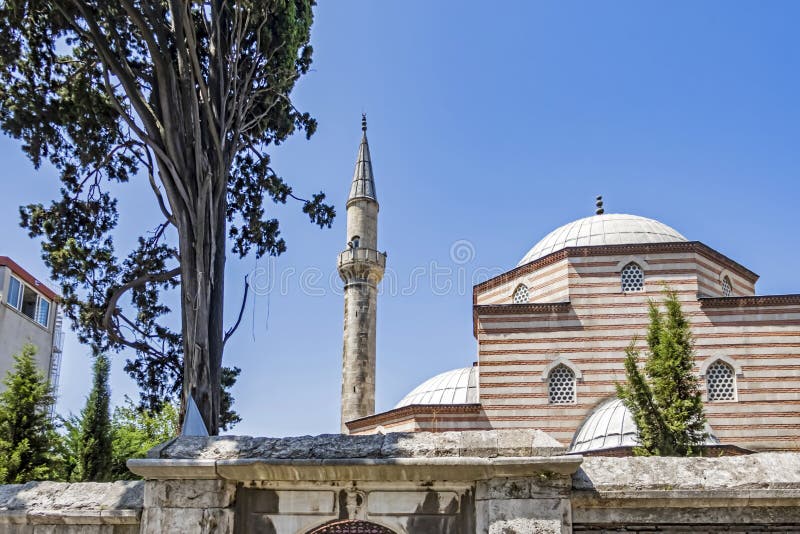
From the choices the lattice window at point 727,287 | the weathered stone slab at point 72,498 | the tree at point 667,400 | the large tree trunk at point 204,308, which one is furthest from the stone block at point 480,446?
the lattice window at point 727,287

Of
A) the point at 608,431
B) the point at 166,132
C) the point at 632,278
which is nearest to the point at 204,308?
the point at 166,132

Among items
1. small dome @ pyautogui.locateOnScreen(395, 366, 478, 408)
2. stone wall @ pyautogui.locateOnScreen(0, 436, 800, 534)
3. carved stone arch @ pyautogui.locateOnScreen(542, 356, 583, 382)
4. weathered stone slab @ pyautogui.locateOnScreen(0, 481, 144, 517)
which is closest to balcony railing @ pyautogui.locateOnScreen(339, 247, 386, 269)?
small dome @ pyautogui.locateOnScreen(395, 366, 478, 408)

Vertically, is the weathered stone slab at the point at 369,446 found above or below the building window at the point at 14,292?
below

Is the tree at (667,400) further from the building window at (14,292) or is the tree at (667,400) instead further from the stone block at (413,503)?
the building window at (14,292)

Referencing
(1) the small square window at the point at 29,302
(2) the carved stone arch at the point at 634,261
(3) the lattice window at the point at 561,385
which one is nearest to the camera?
(3) the lattice window at the point at 561,385

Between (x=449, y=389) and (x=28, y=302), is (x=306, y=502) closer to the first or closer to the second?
(x=449, y=389)

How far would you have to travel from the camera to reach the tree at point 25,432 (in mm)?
15047

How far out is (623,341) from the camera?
21.2 metres

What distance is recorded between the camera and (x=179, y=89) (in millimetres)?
10461

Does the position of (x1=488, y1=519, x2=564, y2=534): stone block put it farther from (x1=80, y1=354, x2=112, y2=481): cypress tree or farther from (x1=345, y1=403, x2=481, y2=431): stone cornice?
(x1=345, y1=403, x2=481, y2=431): stone cornice

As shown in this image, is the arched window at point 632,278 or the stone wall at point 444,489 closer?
the stone wall at point 444,489

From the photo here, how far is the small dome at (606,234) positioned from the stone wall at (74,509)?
61.3 feet

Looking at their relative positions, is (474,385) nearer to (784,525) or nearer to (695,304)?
(695,304)

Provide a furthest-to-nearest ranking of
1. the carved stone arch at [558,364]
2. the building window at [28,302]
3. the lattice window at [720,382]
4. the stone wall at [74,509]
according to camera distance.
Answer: the building window at [28,302] → the carved stone arch at [558,364] → the lattice window at [720,382] → the stone wall at [74,509]
